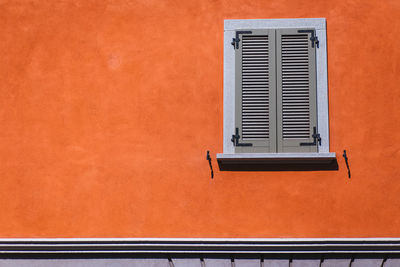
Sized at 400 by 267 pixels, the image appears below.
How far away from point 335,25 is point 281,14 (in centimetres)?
68

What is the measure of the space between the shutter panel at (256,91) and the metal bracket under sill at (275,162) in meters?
0.14

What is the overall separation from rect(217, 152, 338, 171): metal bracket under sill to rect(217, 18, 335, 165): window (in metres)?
0.06

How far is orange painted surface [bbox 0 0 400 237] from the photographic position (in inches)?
252

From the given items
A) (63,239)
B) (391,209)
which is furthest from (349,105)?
(63,239)

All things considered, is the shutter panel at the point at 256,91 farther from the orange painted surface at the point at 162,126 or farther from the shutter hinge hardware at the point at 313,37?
the shutter hinge hardware at the point at 313,37

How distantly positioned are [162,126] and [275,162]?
1449mm

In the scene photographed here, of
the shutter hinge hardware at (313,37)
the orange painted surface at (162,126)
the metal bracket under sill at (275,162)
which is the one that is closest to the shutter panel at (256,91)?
the metal bracket under sill at (275,162)

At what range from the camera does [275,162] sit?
6.42 m

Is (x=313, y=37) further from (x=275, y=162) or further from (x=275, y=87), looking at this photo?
(x=275, y=162)

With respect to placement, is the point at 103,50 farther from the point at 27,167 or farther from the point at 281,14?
the point at 281,14

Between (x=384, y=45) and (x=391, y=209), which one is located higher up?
(x=384, y=45)

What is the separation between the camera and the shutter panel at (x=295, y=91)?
6465mm

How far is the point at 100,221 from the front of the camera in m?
6.52

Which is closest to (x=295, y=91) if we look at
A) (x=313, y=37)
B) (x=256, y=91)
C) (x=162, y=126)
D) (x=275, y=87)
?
(x=275, y=87)
